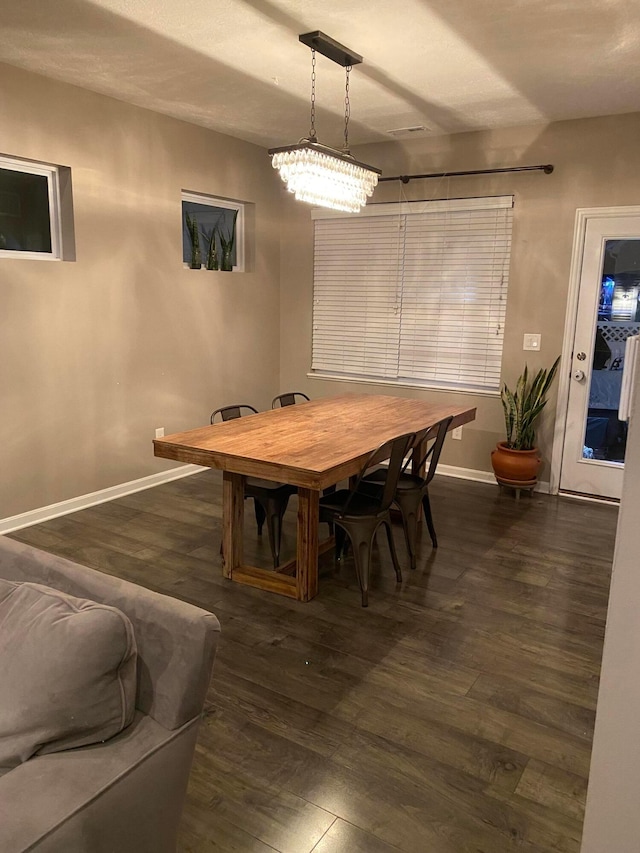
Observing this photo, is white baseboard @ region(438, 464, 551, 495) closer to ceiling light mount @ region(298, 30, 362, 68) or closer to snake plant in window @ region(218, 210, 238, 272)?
snake plant in window @ region(218, 210, 238, 272)

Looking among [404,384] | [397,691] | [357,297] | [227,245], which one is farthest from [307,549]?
[227,245]

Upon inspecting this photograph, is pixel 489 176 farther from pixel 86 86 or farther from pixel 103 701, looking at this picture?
pixel 103 701

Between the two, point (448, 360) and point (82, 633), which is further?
point (448, 360)

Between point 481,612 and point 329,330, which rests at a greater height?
point 329,330

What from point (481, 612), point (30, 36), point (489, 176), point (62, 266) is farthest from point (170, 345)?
point (481, 612)

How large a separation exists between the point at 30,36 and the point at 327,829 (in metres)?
3.67

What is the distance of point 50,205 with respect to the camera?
408 cm

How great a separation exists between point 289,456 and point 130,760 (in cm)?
169

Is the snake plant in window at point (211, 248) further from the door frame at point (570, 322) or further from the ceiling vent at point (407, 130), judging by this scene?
the door frame at point (570, 322)

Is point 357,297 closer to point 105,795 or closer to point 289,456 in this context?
point 289,456

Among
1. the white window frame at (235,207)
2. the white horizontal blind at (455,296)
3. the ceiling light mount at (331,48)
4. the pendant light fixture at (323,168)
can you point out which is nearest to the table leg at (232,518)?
the pendant light fixture at (323,168)

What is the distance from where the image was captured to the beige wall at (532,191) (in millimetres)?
4391

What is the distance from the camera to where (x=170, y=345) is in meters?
4.90

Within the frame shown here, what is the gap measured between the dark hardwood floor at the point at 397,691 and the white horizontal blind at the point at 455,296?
161cm
